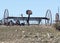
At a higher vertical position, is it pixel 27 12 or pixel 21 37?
pixel 27 12

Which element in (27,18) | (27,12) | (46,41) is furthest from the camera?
(27,18)

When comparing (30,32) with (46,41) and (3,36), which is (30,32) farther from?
(46,41)

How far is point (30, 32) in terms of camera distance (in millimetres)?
16562

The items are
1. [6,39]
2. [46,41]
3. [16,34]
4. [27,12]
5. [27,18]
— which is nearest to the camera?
[46,41]

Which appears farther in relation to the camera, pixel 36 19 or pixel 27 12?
pixel 36 19

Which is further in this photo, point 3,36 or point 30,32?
point 30,32

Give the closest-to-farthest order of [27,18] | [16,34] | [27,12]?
[16,34], [27,12], [27,18]

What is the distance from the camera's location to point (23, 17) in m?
31.4

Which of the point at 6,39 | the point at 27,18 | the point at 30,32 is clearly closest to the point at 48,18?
the point at 27,18

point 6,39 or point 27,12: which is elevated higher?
point 27,12

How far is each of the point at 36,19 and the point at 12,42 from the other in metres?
20.2

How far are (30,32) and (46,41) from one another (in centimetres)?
323

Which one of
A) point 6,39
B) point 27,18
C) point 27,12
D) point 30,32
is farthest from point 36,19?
point 6,39

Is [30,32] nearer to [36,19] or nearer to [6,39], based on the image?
[6,39]
